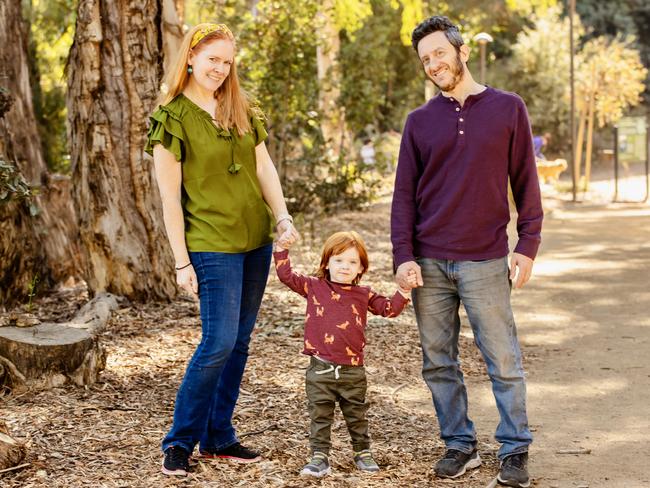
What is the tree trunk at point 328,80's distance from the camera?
1512cm

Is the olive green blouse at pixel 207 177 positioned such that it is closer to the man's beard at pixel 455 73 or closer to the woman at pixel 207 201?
the woman at pixel 207 201

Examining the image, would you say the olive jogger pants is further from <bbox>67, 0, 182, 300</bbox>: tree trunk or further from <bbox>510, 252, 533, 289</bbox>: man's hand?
<bbox>67, 0, 182, 300</bbox>: tree trunk

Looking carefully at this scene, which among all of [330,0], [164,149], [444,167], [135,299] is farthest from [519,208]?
[330,0]

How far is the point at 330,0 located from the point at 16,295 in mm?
8900

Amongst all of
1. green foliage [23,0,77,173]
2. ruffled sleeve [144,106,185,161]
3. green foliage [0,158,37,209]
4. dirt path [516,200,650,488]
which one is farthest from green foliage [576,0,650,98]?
ruffled sleeve [144,106,185,161]

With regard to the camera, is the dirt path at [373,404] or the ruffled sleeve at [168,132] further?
the dirt path at [373,404]

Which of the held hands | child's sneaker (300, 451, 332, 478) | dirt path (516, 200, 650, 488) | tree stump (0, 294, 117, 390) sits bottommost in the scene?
dirt path (516, 200, 650, 488)

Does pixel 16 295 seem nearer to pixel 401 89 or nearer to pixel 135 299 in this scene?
pixel 135 299

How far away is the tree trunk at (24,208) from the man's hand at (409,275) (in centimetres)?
479

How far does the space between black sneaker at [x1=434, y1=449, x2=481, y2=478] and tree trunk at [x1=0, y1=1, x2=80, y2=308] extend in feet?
15.7

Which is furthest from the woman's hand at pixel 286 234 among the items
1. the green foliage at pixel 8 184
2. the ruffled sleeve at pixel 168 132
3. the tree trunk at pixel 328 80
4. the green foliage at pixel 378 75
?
the green foliage at pixel 378 75

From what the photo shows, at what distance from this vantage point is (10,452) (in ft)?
14.3

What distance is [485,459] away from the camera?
15.4ft

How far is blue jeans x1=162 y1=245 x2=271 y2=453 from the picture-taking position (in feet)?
13.2
